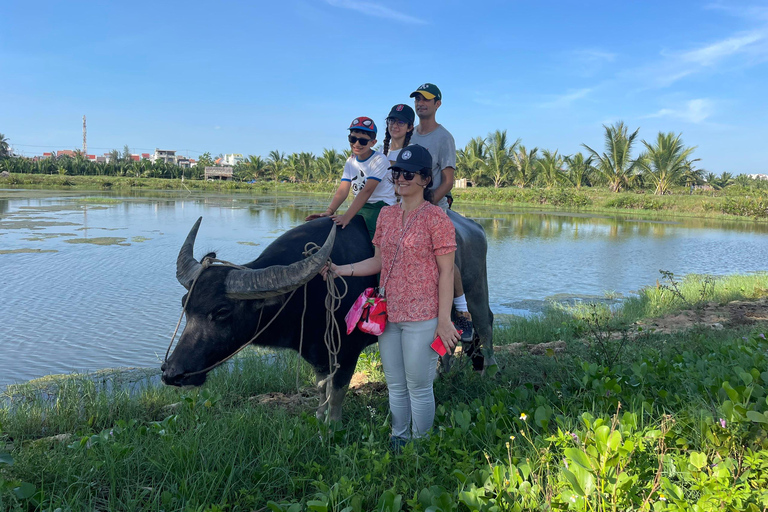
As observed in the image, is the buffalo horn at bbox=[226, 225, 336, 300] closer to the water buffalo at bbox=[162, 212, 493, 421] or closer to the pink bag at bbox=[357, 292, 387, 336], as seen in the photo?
the water buffalo at bbox=[162, 212, 493, 421]

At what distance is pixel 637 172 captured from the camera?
37281 millimetres

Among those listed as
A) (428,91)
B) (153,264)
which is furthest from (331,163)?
(428,91)

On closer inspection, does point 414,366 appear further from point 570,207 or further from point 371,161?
point 570,207

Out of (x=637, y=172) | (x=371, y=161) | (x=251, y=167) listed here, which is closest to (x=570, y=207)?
(x=637, y=172)

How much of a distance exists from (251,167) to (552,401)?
65.8 m

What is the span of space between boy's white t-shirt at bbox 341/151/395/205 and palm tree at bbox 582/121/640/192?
119 ft

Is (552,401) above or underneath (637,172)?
underneath

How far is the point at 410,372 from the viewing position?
2.58 m

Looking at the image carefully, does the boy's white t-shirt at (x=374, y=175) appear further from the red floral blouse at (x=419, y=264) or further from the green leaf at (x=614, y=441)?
the green leaf at (x=614, y=441)

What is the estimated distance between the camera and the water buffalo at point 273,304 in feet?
8.86

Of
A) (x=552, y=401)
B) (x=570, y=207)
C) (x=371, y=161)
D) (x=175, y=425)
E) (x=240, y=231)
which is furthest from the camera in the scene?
(x=570, y=207)

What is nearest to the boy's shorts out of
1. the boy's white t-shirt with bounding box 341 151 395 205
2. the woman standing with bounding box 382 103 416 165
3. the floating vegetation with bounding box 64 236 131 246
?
the boy's white t-shirt with bounding box 341 151 395 205

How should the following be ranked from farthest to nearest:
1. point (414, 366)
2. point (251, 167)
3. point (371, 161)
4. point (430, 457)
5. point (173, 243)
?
point (251, 167) → point (173, 243) → point (371, 161) → point (414, 366) → point (430, 457)

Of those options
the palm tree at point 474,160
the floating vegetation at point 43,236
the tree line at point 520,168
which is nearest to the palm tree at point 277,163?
the tree line at point 520,168
